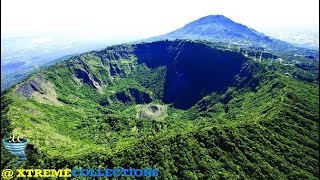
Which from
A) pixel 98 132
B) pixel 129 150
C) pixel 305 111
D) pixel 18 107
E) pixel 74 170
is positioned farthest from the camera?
pixel 98 132

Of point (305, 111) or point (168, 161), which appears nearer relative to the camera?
point (168, 161)

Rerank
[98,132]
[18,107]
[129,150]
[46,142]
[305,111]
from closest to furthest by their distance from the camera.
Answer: [129,150] < [46,142] < [305,111] < [18,107] < [98,132]

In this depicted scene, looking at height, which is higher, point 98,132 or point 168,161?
point 168,161

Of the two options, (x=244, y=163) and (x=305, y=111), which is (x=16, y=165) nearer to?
(x=244, y=163)

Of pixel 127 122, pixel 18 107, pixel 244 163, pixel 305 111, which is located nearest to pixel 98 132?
pixel 127 122

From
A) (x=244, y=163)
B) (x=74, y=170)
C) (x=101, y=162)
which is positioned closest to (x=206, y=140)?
(x=244, y=163)

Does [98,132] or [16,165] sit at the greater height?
[16,165]

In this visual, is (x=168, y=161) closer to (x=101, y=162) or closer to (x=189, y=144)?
(x=189, y=144)

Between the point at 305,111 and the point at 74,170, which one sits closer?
the point at 74,170

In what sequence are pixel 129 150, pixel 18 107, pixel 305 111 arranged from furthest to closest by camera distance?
pixel 18 107 < pixel 305 111 < pixel 129 150
